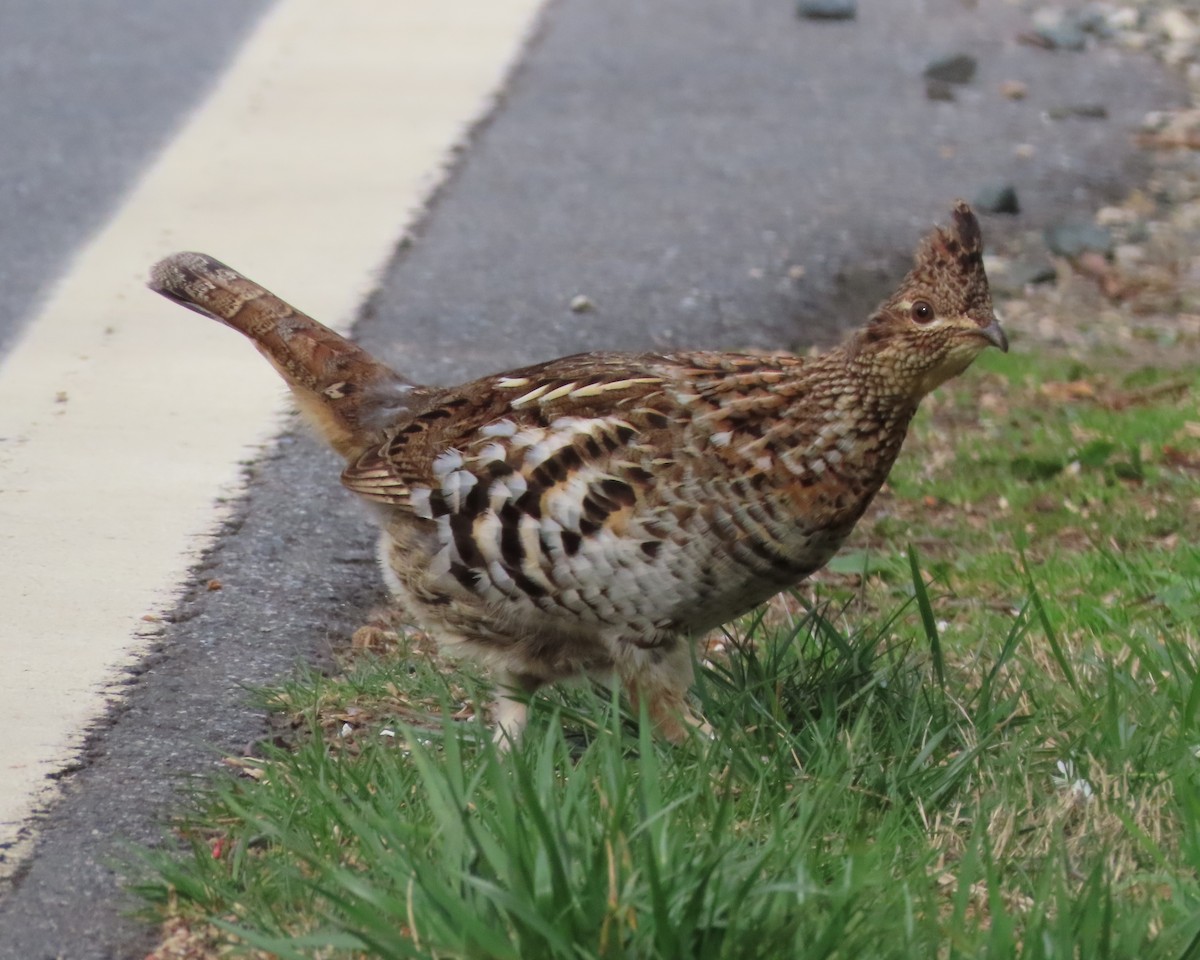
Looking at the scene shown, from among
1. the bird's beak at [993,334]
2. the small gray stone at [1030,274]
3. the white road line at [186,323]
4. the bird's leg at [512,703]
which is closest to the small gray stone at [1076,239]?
the small gray stone at [1030,274]

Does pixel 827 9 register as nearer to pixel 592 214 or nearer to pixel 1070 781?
pixel 592 214

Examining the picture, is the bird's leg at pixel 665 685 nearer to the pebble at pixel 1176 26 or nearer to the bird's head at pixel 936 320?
the bird's head at pixel 936 320

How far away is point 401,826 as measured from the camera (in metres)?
3.46

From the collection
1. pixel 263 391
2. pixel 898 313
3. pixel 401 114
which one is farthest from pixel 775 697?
pixel 401 114

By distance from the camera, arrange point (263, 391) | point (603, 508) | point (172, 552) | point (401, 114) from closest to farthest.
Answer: point (603, 508) → point (172, 552) → point (263, 391) → point (401, 114)

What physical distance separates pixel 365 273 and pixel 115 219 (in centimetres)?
120

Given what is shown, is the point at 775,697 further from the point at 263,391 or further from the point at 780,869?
the point at 263,391

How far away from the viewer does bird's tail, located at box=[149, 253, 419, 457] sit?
4.83 metres

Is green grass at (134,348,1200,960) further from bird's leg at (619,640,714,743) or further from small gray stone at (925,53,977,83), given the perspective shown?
small gray stone at (925,53,977,83)

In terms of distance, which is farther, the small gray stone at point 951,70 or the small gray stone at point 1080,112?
the small gray stone at point 951,70

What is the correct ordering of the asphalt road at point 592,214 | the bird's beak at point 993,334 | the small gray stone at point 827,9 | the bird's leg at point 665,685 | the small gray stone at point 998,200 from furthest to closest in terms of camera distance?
the small gray stone at point 827,9
the small gray stone at point 998,200
the asphalt road at point 592,214
the bird's leg at point 665,685
the bird's beak at point 993,334

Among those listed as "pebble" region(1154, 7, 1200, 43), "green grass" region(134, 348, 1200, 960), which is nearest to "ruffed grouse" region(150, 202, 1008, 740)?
"green grass" region(134, 348, 1200, 960)

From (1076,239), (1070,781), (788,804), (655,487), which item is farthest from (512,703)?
(1076,239)

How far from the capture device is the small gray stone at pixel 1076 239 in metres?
8.43
